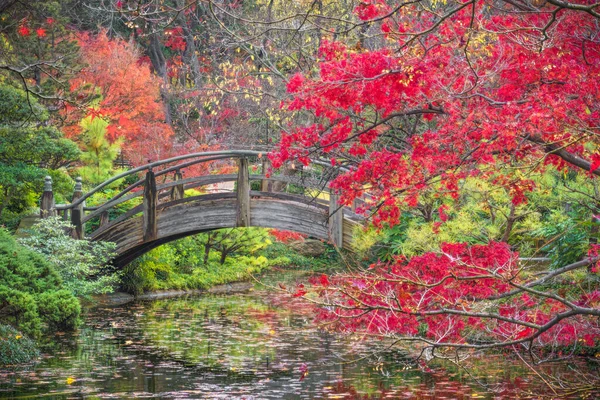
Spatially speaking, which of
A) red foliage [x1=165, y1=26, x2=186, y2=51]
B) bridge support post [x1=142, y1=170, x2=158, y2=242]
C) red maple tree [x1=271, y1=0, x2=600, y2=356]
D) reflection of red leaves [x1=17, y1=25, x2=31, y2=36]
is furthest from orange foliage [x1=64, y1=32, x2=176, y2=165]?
red maple tree [x1=271, y1=0, x2=600, y2=356]

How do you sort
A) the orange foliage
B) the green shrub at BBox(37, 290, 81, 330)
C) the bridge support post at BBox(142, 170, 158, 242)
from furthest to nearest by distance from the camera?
the orange foliage → the bridge support post at BBox(142, 170, 158, 242) → the green shrub at BBox(37, 290, 81, 330)

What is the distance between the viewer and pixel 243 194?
1677 centimetres

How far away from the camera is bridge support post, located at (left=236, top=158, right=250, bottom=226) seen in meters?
16.7

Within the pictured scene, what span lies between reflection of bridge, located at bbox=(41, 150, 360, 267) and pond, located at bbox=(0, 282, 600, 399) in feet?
5.70

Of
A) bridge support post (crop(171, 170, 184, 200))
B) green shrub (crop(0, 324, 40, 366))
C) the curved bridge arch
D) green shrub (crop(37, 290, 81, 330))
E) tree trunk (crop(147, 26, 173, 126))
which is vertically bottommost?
green shrub (crop(0, 324, 40, 366))

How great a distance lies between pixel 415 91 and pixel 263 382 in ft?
13.5

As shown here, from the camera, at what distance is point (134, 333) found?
1463 cm

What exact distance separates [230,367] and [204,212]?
5.60 metres

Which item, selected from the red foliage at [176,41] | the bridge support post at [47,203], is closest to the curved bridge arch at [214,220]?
the bridge support post at [47,203]

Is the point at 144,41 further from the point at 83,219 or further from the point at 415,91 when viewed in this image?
the point at 415,91

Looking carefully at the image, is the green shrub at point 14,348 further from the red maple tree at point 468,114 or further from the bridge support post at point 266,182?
the bridge support post at point 266,182

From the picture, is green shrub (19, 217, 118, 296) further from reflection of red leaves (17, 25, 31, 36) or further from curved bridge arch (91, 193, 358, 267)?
reflection of red leaves (17, 25, 31, 36)

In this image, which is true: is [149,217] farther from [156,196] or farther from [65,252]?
[65,252]

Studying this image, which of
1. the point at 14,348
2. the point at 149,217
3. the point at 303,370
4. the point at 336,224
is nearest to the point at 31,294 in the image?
the point at 14,348
